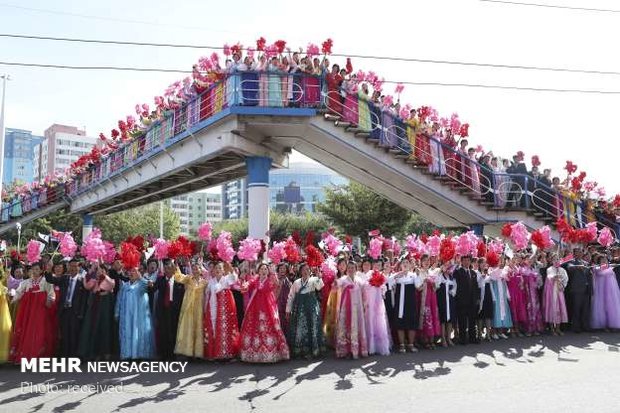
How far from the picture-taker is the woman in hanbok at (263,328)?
859 cm

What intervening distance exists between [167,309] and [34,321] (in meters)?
2.13

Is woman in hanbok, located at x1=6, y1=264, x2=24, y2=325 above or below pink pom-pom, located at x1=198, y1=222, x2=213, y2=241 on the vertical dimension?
below

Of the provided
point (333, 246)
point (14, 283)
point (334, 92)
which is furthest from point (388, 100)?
point (14, 283)

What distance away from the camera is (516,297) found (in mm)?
11234

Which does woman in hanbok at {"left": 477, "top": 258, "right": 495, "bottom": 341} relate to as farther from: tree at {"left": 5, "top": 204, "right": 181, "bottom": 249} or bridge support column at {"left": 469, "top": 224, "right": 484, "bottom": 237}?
tree at {"left": 5, "top": 204, "right": 181, "bottom": 249}

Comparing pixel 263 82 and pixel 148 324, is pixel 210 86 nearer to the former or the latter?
pixel 263 82

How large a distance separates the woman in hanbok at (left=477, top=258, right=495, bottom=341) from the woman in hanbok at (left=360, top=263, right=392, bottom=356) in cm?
231

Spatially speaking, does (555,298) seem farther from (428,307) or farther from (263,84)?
(263,84)

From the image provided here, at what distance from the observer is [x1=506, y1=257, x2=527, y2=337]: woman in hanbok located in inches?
440

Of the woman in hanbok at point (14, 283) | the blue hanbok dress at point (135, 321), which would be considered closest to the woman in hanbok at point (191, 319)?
the blue hanbok dress at point (135, 321)

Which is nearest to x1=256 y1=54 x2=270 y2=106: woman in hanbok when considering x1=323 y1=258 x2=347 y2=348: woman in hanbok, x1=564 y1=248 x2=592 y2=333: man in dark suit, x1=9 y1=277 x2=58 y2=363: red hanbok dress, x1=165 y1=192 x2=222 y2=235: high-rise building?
x1=323 y1=258 x2=347 y2=348: woman in hanbok

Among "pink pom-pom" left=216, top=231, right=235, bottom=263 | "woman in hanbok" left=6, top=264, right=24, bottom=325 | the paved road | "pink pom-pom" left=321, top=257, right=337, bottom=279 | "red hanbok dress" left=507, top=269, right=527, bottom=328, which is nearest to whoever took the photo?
the paved road

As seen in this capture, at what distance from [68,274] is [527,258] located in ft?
30.7

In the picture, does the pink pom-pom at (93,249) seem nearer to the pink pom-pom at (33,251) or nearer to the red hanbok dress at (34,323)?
the red hanbok dress at (34,323)
